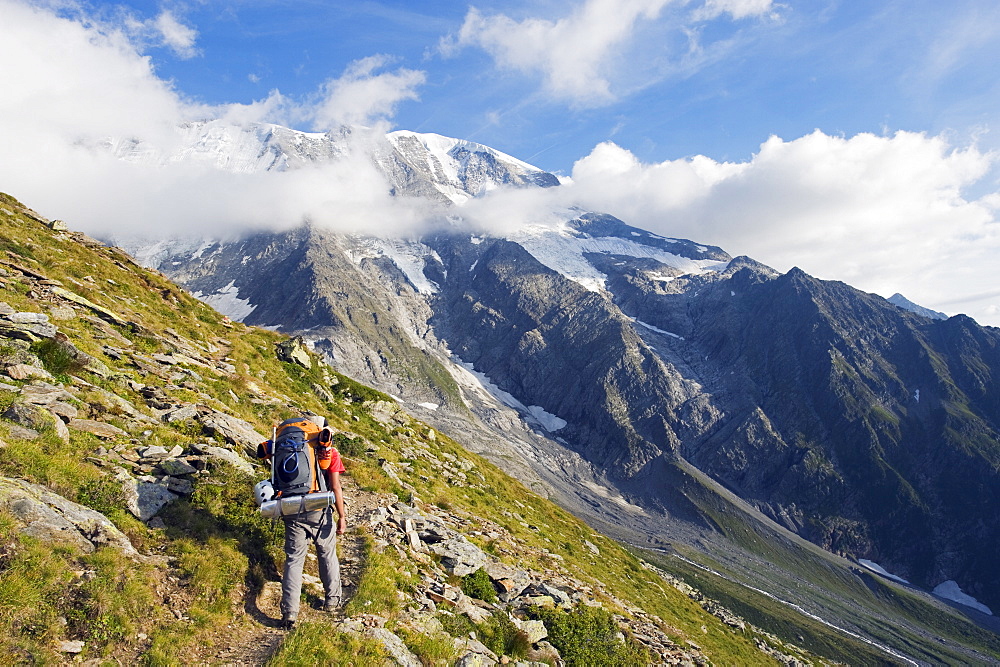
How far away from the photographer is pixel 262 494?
1028 cm

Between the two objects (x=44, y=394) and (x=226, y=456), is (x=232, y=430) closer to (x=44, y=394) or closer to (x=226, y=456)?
(x=226, y=456)

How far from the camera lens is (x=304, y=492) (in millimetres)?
10469

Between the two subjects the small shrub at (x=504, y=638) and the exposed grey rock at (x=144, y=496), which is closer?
the exposed grey rock at (x=144, y=496)

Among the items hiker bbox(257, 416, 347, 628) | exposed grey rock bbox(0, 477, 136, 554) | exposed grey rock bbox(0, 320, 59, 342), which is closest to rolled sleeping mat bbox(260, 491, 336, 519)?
hiker bbox(257, 416, 347, 628)

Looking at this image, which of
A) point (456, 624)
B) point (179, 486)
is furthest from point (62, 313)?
point (456, 624)

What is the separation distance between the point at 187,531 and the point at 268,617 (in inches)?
106

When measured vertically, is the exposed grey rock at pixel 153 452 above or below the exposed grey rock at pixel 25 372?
below

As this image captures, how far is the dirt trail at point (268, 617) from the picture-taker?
8.12 meters

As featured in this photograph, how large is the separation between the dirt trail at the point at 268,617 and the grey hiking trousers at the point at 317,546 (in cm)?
36

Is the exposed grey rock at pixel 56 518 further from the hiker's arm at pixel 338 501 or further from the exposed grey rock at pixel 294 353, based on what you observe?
the exposed grey rock at pixel 294 353

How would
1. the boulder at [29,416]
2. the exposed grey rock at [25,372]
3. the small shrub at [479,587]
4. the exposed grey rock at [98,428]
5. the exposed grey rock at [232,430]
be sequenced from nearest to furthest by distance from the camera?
the boulder at [29,416]
the exposed grey rock at [98,428]
the exposed grey rock at [25,372]
the small shrub at [479,587]
the exposed grey rock at [232,430]

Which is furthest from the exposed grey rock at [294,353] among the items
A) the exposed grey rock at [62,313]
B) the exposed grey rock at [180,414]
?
the exposed grey rock at [180,414]

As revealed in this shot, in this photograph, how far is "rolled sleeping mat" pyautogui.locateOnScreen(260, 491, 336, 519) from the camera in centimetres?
998

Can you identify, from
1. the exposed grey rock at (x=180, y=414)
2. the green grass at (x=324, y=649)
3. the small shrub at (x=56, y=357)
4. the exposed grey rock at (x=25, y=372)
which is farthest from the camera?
the exposed grey rock at (x=180, y=414)
